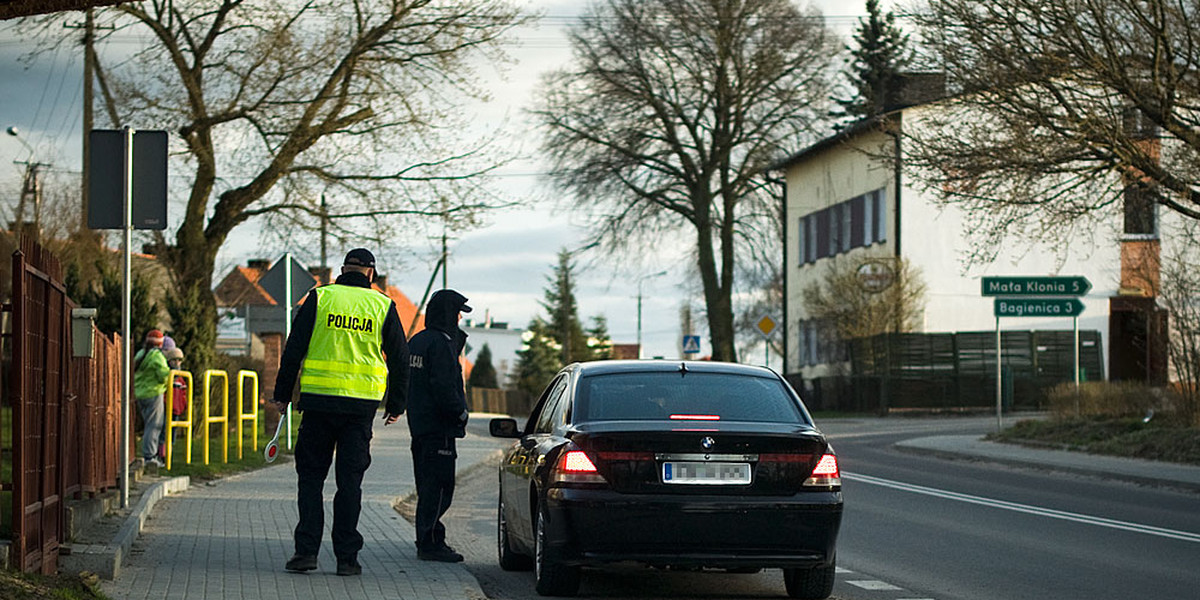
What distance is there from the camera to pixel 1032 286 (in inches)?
1233

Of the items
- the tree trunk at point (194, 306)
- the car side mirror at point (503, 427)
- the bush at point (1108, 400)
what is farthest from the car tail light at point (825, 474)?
the tree trunk at point (194, 306)

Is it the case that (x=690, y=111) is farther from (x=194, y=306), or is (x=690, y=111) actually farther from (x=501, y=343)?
(x=501, y=343)

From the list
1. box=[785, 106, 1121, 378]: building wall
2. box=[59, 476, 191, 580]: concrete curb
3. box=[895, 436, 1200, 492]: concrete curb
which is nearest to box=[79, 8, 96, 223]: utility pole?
box=[895, 436, 1200, 492]: concrete curb

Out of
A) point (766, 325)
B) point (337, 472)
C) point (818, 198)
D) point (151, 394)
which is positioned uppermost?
point (818, 198)

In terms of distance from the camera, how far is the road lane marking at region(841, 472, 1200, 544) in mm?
13687

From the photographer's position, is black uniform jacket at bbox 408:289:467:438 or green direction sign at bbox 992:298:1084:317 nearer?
black uniform jacket at bbox 408:289:467:438

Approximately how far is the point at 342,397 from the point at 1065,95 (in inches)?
619

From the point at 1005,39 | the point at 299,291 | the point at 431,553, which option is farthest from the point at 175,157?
the point at 431,553

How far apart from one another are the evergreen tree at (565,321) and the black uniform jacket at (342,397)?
4075 inches

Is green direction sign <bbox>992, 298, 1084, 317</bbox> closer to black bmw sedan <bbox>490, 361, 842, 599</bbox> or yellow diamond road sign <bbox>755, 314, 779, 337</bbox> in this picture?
yellow diamond road sign <bbox>755, 314, 779, 337</bbox>

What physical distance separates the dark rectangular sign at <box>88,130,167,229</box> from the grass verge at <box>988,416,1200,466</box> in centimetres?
1525

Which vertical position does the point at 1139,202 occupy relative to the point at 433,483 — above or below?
above

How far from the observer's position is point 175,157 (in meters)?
28.0

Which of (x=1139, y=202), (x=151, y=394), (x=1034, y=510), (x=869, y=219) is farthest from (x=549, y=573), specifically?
(x=869, y=219)
